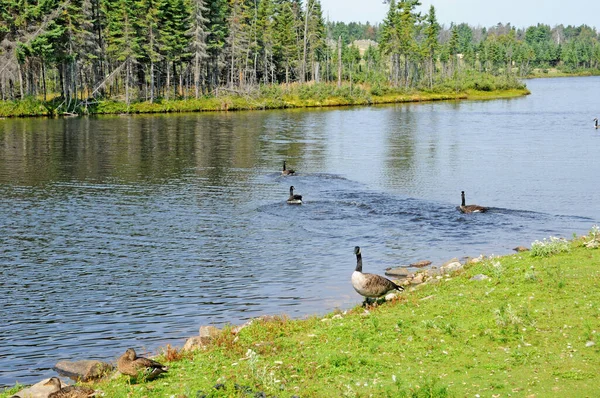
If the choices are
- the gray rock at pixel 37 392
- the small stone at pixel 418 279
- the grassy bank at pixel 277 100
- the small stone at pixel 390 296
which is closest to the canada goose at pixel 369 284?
the small stone at pixel 390 296

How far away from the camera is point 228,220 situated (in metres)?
32.8

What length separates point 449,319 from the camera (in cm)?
1416

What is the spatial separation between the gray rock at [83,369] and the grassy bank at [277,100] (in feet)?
303

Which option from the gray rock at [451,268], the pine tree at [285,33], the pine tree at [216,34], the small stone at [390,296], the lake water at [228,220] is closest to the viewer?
the small stone at [390,296]

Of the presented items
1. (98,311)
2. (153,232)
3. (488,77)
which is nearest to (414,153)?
(153,232)

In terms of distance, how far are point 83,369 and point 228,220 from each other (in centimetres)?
1803

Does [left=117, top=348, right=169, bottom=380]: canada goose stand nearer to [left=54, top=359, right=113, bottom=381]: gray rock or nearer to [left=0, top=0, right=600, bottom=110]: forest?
[left=54, top=359, right=113, bottom=381]: gray rock

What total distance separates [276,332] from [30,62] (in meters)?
102

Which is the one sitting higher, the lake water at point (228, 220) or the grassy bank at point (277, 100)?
the grassy bank at point (277, 100)

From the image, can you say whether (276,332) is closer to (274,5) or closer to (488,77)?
(274,5)

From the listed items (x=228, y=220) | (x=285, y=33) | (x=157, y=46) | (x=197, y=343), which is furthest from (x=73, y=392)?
(x=285, y=33)

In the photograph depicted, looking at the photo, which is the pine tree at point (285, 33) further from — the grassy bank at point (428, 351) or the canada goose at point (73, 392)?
the canada goose at point (73, 392)

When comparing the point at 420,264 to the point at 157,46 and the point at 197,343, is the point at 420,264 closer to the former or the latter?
the point at 197,343

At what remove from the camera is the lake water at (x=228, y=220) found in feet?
64.9
